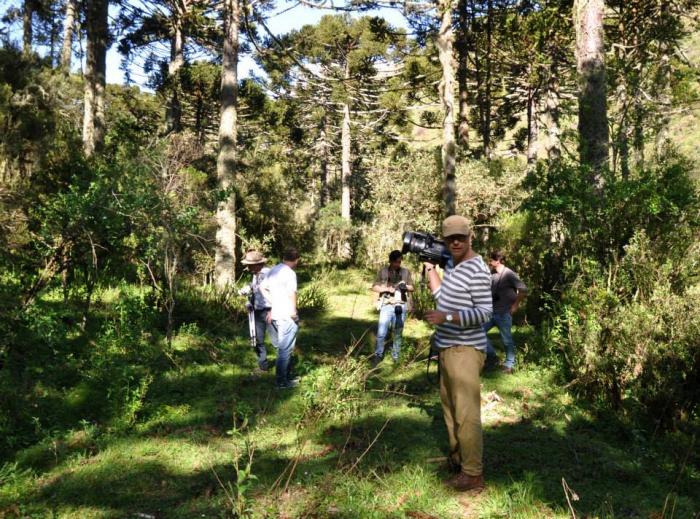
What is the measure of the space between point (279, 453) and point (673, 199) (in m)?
5.70

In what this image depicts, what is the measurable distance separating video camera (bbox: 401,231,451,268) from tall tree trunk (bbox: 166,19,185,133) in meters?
14.4

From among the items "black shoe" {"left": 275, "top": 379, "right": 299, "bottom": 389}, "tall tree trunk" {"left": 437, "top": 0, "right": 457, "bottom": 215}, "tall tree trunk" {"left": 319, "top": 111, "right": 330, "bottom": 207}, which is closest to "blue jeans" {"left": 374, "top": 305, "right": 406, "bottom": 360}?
"black shoe" {"left": 275, "top": 379, "right": 299, "bottom": 389}

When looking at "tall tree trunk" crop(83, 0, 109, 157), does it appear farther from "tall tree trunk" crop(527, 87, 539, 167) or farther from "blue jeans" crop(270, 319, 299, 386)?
"tall tree trunk" crop(527, 87, 539, 167)

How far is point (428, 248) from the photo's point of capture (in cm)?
428

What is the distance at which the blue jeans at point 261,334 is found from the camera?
22.9ft

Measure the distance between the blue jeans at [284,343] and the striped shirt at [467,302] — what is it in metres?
2.72

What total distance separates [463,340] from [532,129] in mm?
20084

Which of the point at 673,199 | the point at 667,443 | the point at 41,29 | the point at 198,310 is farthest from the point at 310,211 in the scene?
the point at 41,29

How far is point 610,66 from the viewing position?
9242 mm

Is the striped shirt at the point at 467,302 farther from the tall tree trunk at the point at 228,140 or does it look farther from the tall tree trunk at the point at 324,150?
the tall tree trunk at the point at 324,150

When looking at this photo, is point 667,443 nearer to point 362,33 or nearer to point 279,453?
point 279,453

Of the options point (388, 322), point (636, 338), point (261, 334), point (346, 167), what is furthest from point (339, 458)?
point (346, 167)

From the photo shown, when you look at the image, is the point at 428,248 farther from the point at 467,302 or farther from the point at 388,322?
the point at 388,322

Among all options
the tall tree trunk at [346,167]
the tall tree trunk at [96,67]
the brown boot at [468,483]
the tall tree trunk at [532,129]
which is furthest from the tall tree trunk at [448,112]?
the tall tree trunk at [346,167]
